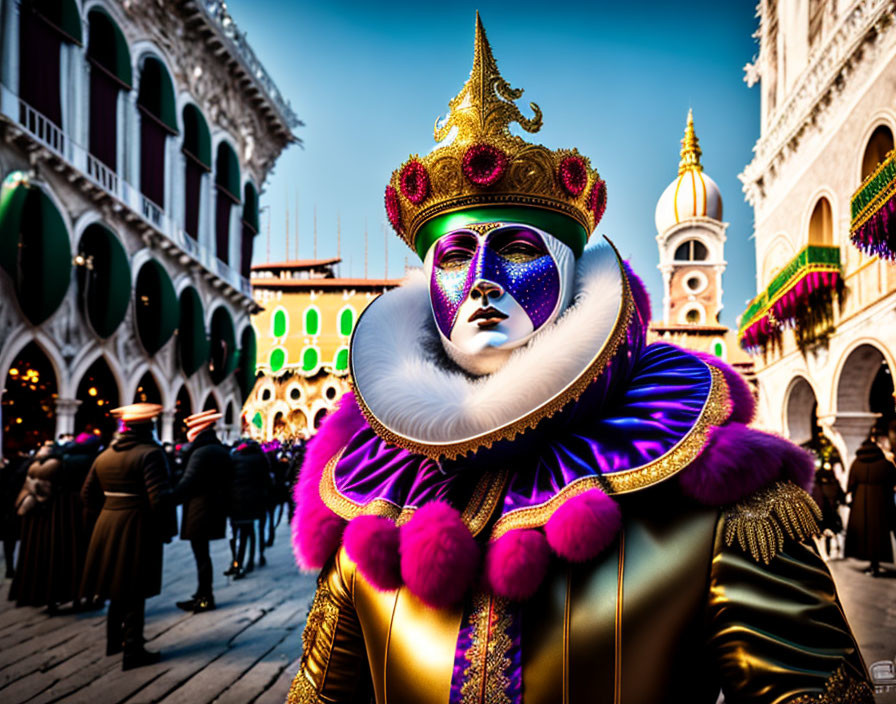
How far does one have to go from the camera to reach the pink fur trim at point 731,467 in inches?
44.5

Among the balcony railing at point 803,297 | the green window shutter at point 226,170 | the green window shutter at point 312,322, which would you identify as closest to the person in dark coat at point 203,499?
the balcony railing at point 803,297

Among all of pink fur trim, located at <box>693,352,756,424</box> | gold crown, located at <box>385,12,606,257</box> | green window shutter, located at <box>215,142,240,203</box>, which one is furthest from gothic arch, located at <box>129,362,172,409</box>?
pink fur trim, located at <box>693,352,756,424</box>

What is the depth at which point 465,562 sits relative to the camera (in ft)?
3.90

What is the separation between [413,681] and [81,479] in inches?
259

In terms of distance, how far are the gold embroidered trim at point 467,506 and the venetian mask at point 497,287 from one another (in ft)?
0.88

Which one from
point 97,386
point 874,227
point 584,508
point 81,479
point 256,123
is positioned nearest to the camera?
point 584,508

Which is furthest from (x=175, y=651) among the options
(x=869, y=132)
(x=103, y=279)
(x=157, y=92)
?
(x=157, y=92)

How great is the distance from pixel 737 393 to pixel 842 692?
1.98ft

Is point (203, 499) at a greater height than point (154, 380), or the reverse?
point (154, 380)

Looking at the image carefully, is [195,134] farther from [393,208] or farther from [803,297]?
[393,208]

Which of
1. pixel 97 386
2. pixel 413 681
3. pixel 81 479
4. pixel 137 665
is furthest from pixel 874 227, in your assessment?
pixel 97 386

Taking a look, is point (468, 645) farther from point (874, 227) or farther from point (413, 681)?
point (874, 227)

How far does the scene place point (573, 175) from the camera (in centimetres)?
148

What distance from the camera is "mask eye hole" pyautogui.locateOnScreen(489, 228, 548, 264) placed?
144 centimetres
